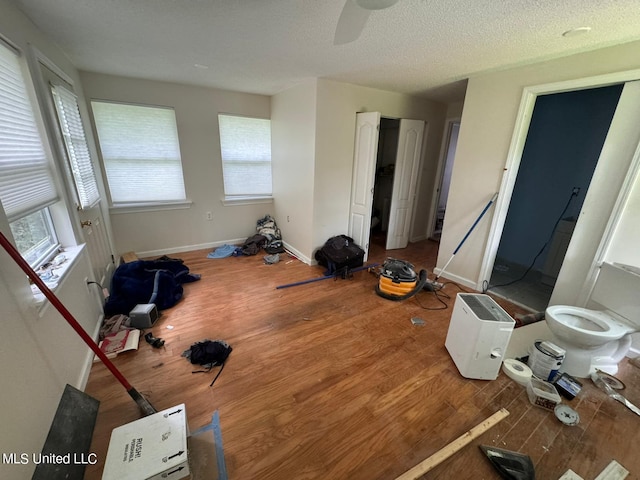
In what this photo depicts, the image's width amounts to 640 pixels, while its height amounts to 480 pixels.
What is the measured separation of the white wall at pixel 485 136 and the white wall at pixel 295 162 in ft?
5.80

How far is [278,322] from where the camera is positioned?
2381mm

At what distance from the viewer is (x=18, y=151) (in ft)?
4.72

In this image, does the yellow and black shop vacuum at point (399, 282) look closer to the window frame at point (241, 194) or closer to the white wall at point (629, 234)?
the white wall at point (629, 234)

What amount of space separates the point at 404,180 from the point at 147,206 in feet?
12.4

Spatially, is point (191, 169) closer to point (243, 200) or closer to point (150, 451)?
point (243, 200)

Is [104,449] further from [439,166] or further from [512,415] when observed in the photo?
[439,166]

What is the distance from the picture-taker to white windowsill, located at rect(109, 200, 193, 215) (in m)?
3.34

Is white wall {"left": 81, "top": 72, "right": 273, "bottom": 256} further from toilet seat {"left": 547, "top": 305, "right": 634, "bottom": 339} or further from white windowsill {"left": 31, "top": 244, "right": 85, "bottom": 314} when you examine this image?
toilet seat {"left": 547, "top": 305, "right": 634, "bottom": 339}

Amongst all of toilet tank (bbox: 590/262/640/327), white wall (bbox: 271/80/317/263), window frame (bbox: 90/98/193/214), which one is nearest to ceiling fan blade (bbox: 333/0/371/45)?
white wall (bbox: 271/80/317/263)

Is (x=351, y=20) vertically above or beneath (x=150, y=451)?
above

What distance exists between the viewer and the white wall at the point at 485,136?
79.8 inches

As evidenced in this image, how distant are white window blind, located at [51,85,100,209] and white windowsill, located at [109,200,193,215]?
58cm

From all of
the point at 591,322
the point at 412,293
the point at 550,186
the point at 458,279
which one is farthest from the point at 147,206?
the point at 550,186

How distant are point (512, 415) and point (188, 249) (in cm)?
418
